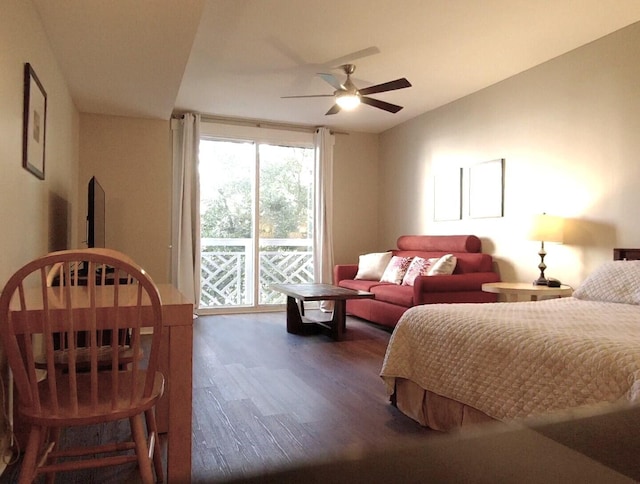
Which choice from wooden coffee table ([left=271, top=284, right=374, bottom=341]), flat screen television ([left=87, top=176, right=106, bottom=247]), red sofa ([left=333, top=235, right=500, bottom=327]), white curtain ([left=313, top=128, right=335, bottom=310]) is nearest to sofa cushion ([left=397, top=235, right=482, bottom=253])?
red sofa ([left=333, top=235, right=500, bottom=327])

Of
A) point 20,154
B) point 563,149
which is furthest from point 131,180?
point 563,149

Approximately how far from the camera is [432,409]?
7.45ft

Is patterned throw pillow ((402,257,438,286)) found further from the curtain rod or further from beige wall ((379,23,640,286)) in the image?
the curtain rod

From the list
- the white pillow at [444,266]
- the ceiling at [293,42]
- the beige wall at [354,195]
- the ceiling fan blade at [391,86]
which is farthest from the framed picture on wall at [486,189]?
the beige wall at [354,195]

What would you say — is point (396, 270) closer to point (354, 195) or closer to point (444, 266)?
point (444, 266)

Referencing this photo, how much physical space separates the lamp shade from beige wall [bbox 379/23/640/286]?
0.55 feet

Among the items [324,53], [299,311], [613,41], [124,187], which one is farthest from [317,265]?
[613,41]

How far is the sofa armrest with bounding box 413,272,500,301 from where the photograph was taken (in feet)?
13.7

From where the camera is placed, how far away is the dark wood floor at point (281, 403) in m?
2.02

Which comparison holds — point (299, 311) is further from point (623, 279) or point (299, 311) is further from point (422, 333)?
point (623, 279)

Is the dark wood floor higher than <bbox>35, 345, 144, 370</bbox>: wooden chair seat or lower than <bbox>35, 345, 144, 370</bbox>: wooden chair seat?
lower

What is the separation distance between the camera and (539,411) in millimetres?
1662

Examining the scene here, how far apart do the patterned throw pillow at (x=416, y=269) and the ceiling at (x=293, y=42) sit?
68.1 inches

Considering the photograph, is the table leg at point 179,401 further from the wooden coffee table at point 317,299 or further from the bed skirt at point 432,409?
the wooden coffee table at point 317,299
